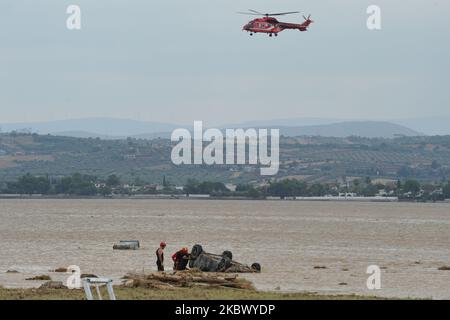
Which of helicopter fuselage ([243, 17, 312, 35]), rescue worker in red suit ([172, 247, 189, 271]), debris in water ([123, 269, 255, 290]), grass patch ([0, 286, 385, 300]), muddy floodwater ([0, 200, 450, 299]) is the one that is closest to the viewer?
grass patch ([0, 286, 385, 300])

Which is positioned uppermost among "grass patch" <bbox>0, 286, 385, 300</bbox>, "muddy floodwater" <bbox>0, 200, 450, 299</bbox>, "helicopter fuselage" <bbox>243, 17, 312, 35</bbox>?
"helicopter fuselage" <bbox>243, 17, 312, 35</bbox>

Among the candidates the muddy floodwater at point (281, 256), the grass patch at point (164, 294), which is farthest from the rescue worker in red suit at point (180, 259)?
the grass patch at point (164, 294)

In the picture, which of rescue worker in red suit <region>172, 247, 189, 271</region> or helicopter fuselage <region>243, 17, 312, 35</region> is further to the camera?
helicopter fuselage <region>243, 17, 312, 35</region>

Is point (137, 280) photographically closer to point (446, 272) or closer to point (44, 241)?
point (446, 272)

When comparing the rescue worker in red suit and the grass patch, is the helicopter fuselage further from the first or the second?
the grass patch

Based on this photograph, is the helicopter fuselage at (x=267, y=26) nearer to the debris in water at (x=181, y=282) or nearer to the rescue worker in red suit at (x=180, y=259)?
the rescue worker in red suit at (x=180, y=259)

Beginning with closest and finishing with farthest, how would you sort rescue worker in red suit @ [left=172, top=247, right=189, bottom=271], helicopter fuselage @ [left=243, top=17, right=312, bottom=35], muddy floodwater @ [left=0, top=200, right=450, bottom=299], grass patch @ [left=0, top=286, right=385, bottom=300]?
grass patch @ [left=0, top=286, right=385, bottom=300] → rescue worker in red suit @ [left=172, top=247, right=189, bottom=271] → muddy floodwater @ [left=0, top=200, right=450, bottom=299] → helicopter fuselage @ [left=243, top=17, right=312, bottom=35]

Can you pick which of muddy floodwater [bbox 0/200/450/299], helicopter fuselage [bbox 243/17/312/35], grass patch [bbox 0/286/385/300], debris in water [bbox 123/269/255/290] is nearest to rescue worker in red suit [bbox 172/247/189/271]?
muddy floodwater [bbox 0/200/450/299]

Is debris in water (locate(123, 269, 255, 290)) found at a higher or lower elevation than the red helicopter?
lower

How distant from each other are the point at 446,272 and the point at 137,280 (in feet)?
70.0

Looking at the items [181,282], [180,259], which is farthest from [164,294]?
[180,259]
